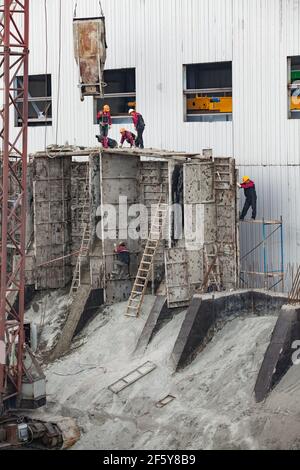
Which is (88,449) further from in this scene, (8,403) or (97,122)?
(97,122)

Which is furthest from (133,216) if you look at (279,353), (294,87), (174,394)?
(279,353)

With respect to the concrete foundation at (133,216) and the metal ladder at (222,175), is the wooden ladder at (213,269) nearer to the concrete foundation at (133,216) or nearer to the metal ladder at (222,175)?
the concrete foundation at (133,216)

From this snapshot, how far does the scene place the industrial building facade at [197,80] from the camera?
35969 mm

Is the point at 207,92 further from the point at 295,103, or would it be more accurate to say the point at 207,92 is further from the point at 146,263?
the point at 146,263

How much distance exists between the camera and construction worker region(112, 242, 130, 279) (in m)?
38.4

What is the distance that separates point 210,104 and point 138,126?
9.44 feet

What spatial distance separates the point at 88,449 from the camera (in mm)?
30344

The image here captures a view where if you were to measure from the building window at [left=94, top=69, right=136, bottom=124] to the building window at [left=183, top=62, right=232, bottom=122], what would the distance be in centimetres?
268

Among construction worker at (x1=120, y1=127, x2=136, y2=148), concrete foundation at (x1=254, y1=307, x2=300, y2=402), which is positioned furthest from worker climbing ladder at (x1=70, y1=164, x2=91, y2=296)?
concrete foundation at (x1=254, y1=307, x2=300, y2=402)

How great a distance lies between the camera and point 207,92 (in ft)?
126

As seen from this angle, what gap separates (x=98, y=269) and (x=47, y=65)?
9.68 m

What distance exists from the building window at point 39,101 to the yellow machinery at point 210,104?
6.82m

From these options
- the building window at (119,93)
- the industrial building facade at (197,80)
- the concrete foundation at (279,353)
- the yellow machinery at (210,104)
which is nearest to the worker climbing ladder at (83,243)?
the industrial building facade at (197,80)

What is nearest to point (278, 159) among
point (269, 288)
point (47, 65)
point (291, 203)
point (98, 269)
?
point (291, 203)
